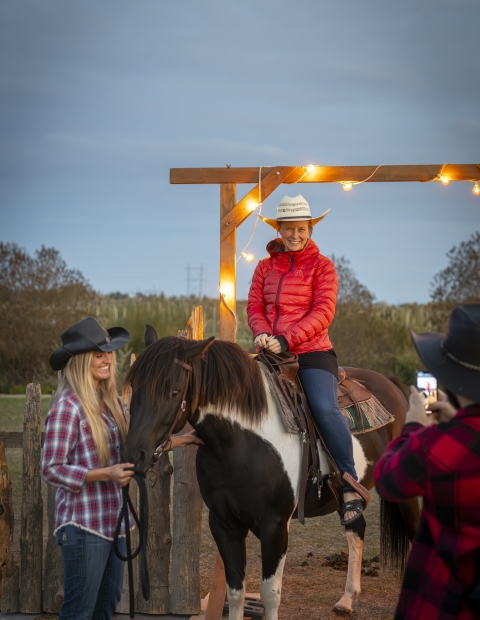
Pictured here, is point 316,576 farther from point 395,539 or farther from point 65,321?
point 65,321

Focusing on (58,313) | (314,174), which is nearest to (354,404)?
(314,174)

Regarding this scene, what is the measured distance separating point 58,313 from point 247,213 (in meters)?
12.8

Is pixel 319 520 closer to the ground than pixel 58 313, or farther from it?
closer to the ground

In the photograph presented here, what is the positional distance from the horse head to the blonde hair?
100mm

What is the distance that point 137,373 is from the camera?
3.16 m

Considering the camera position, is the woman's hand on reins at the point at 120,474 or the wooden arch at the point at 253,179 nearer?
the woman's hand on reins at the point at 120,474

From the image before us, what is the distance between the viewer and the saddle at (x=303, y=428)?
3826 millimetres

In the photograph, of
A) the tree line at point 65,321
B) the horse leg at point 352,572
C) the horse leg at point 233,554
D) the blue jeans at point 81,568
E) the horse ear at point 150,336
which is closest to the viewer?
the blue jeans at point 81,568

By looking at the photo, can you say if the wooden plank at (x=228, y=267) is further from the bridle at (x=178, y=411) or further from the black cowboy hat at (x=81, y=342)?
the black cowboy hat at (x=81, y=342)

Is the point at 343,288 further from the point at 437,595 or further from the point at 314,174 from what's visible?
the point at 437,595

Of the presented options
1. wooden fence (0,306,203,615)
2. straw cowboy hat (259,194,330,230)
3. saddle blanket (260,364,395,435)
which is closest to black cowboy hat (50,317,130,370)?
saddle blanket (260,364,395,435)

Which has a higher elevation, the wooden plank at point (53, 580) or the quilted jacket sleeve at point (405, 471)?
the quilted jacket sleeve at point (405, 471)

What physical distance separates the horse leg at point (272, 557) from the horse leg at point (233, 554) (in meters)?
0.16

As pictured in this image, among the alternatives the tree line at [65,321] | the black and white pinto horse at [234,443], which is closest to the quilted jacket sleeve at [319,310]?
the black and white pinto horse at [234,443]
